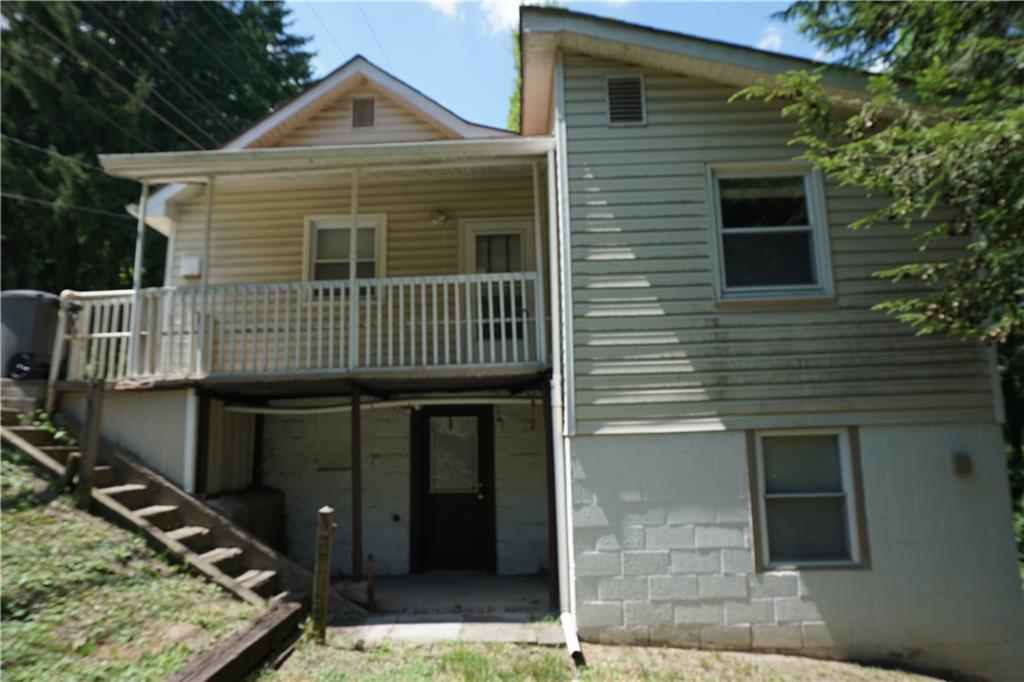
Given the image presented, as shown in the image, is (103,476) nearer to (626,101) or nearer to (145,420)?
(145,420)

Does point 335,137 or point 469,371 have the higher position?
point 335,137

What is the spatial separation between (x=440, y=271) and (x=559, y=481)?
363cm

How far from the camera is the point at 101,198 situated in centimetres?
1574

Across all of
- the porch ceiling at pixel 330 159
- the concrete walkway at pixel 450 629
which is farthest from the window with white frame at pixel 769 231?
the concrete walkway at pixel 450 629

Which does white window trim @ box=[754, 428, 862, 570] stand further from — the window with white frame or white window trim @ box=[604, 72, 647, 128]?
white window trim @ box=[604, 72, 647, 128]

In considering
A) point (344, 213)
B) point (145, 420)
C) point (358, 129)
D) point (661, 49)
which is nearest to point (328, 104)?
point (358, 129)

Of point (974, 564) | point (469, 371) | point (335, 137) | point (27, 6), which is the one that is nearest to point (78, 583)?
point (469, 371)

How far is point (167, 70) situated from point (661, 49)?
18.5m

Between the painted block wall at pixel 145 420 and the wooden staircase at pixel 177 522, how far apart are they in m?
0.20

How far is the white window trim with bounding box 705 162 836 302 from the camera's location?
5809 mm

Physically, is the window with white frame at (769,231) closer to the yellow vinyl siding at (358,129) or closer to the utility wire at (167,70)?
the yellow vinyl siding at (358,129)

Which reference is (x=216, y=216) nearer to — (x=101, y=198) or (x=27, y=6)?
(x=101, y=198)

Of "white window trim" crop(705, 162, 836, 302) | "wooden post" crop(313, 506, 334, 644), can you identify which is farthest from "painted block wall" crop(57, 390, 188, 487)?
"white window trim" crop(705, 162, 836, 302)

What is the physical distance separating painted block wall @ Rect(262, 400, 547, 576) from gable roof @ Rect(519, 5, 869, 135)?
14.9 ft
